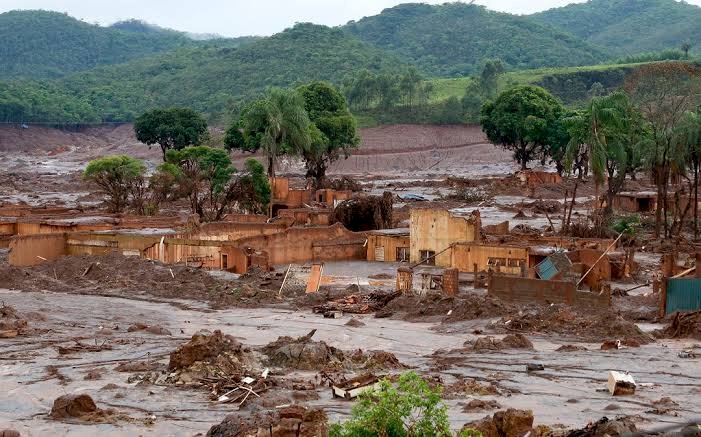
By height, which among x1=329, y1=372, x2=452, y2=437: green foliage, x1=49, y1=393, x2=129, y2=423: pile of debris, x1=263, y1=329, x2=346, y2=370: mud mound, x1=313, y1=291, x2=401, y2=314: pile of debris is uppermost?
x1=329, y1=372, x2=452, y2=437: green foliage

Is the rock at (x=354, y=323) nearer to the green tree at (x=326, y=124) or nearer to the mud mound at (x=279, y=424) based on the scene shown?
the mud mound at (x=279, y=424)

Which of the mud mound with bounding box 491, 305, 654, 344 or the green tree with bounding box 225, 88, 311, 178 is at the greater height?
the green tree with bounding box 225, 88, 311, 178

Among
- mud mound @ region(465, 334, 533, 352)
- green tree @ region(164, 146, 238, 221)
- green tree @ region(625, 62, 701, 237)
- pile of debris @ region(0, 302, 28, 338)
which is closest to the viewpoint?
mud mound @ region(465, 334, 533, 352)

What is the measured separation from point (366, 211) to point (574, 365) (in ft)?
93.8

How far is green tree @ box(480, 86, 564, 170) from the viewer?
279 ft

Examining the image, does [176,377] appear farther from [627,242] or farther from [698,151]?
[698,151]

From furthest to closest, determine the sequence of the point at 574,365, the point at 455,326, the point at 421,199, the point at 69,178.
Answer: the point at 69,178, the point at 421,199, the point at 455,326, the point at 574,365

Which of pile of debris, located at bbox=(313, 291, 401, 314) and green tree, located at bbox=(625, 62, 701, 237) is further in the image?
green tree, located at bbox=(625, 62, 701, 237)

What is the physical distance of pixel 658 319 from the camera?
30.1m

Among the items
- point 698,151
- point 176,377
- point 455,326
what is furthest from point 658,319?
point 698,151

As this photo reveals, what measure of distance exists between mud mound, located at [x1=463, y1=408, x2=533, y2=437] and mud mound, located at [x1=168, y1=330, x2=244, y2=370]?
315 inches

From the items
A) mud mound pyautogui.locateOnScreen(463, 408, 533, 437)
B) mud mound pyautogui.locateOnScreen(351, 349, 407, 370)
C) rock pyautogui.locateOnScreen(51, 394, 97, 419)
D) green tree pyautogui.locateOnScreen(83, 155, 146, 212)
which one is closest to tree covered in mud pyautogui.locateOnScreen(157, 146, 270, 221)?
green tree pyautogui.locateOnScreen(83, 155, 146, 212)

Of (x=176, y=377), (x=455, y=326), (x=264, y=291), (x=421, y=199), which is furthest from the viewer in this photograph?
(x=421, y=199)

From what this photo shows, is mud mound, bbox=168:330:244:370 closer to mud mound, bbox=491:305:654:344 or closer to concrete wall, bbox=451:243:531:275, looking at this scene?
mud mound, bbox=491:305:654:344
